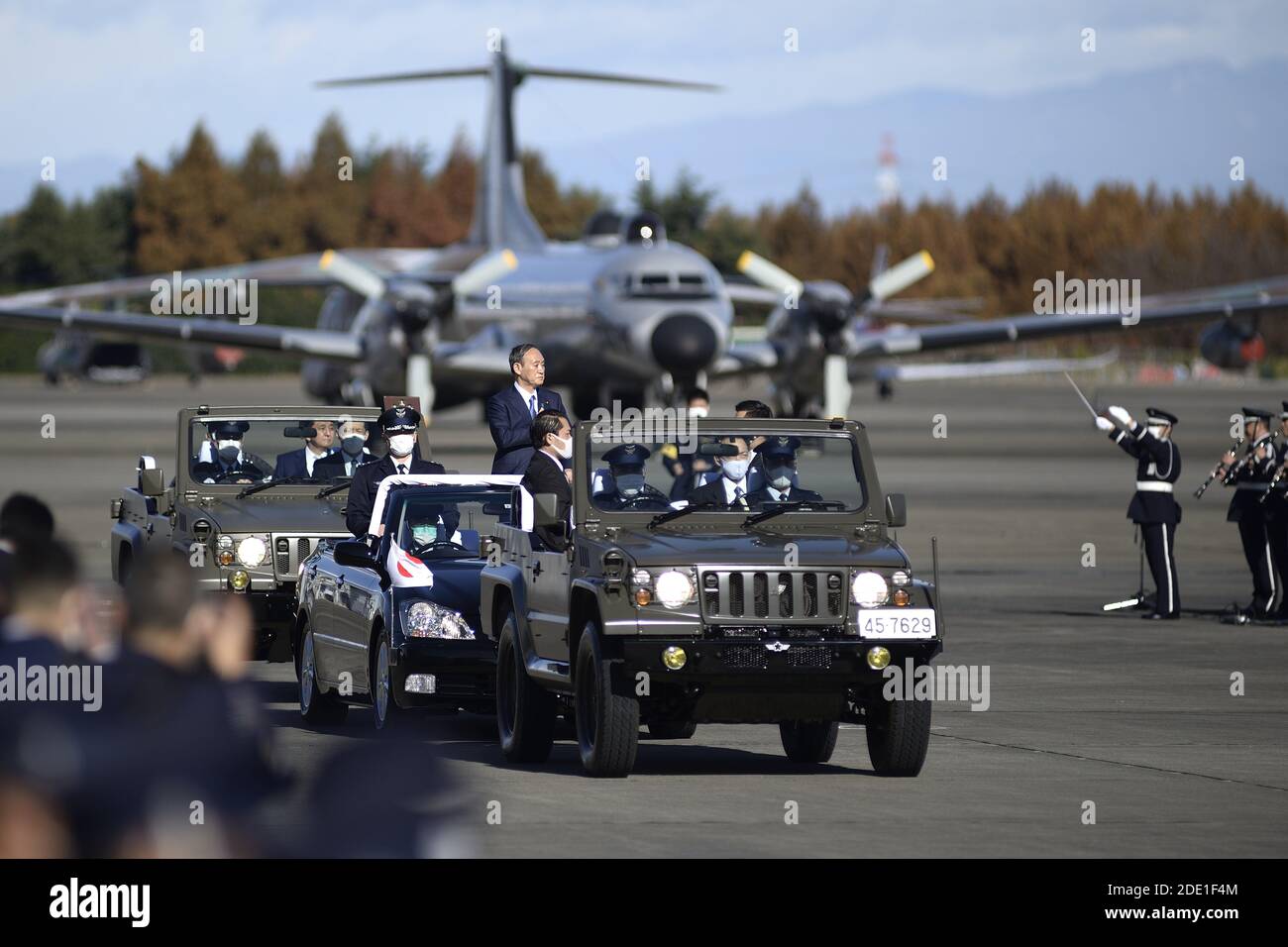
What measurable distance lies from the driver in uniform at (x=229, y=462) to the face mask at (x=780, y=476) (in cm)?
565

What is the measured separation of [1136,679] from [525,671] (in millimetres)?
5779

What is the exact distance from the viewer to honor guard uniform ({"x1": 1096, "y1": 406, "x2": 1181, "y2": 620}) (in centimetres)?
2055

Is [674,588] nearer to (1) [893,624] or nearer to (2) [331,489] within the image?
(1) [893,624]

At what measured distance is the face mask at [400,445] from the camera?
15070 millimetres

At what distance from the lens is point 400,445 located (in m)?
15.1

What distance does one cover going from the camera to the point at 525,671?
1248cm

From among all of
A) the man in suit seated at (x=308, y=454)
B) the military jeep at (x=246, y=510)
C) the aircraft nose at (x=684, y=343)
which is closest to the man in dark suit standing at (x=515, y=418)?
the military jeep at (x=246, y=510)

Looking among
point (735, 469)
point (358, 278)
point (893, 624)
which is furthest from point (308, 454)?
point (358, 278)

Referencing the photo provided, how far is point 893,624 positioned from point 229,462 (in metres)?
7.31

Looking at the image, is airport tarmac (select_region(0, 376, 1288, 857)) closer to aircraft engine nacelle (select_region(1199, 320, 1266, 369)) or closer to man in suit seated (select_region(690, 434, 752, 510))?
man in suit seated (select_region(690, 434, 752, 510))

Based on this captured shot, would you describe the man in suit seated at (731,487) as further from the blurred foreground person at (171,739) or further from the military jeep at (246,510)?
the blurred foreground person at (171,739)

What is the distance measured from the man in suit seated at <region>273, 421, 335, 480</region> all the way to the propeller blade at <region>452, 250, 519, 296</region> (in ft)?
111
